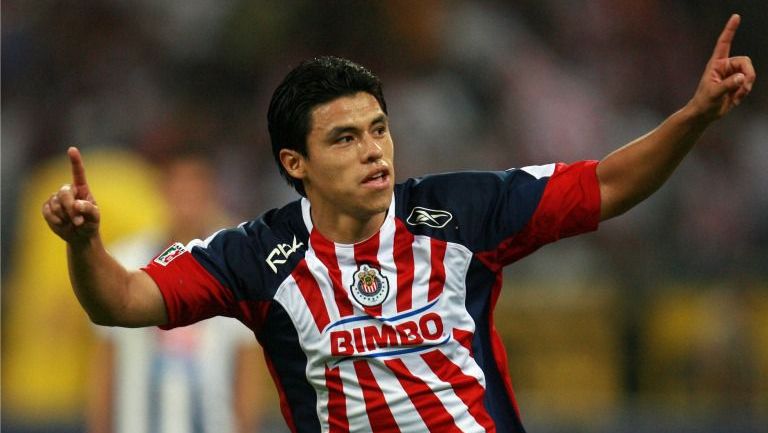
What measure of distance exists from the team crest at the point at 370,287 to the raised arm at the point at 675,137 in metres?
0.69

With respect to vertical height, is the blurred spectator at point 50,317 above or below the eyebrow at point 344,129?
below

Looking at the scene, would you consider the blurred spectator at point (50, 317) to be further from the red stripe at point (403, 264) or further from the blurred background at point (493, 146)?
the red stripe at point (403, 264)

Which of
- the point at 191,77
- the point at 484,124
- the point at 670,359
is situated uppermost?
the point at 191,77

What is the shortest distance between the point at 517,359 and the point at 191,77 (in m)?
4.18

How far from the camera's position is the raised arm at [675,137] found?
3.64 meters

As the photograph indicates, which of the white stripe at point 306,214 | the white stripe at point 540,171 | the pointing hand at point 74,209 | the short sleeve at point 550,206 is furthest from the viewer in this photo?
the white stripe at point 306,214

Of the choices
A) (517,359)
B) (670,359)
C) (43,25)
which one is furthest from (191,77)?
(670,359)

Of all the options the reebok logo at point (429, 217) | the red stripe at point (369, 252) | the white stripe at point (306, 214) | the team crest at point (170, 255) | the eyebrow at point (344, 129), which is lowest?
the red stripe at point (369, 252)

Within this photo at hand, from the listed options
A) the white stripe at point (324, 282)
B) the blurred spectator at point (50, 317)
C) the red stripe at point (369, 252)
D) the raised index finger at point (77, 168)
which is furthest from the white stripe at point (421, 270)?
the blurred spectator at point (50, 317)

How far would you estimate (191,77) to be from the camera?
11211 mm

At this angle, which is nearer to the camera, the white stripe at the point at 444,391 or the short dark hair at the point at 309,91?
the white stripe at the point at 444,391

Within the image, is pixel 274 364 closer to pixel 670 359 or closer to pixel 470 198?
pixel 470 198

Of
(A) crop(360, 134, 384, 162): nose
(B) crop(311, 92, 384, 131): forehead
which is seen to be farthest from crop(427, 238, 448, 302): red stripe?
(B) crop(311, 92, 384, 131): forehead

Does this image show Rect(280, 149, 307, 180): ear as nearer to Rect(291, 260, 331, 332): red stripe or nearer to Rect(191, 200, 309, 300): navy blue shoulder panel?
Rect(191, 200, 309, 300): navy blue shoulder panel
